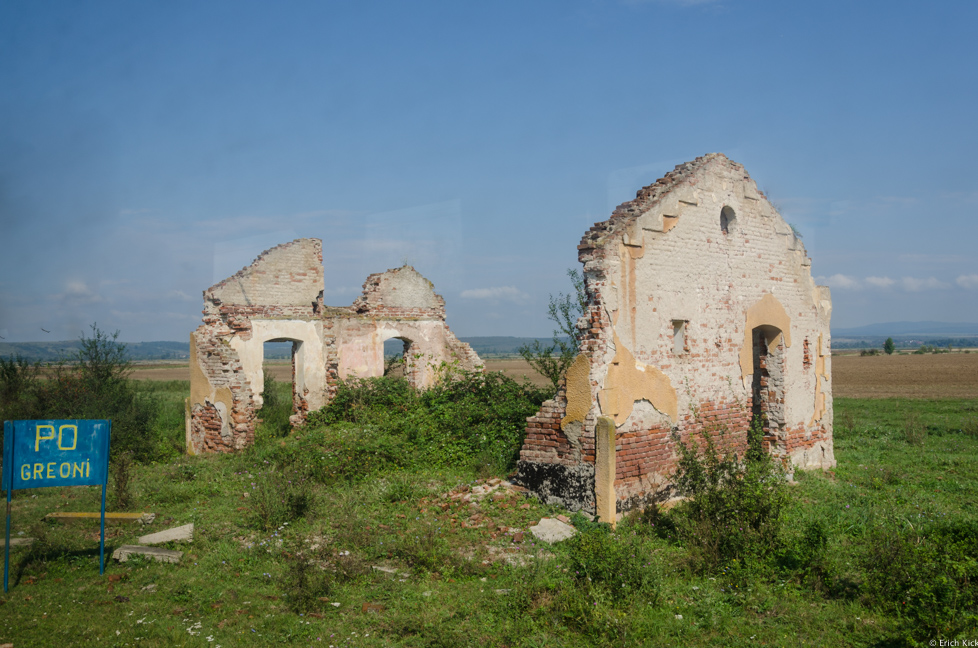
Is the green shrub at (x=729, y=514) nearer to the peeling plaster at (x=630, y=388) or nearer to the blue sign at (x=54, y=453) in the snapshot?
the peeling plaster at (x=630, y=388)

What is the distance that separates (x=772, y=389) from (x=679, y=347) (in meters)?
2.60

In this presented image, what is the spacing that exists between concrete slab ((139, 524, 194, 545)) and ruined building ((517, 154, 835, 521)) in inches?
159

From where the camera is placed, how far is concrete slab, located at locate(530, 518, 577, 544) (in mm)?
6918

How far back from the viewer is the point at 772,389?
1014cm

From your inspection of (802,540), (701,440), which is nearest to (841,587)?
(802,540)

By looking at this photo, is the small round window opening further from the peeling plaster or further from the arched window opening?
the arched window opening

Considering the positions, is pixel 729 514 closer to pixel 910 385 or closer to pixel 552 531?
pixel 552 531

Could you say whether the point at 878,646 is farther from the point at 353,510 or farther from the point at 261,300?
the point at 261,300

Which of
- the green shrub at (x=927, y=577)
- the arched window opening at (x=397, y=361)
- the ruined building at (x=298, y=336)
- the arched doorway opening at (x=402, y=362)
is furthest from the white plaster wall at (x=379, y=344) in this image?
the green shrub at (x=927, y=577)

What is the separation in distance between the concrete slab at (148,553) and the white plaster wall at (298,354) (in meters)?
7.18

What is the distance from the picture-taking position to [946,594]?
4590 millimetres

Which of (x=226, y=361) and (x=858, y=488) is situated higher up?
(x=226, y=361)

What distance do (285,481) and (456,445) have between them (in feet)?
9.63

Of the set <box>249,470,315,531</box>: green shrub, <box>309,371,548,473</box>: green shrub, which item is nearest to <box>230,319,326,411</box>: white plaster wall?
<box>309,371,548,473</box>: green shrub
